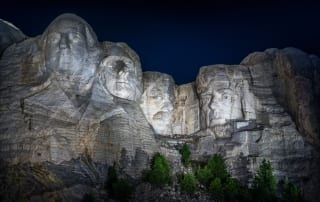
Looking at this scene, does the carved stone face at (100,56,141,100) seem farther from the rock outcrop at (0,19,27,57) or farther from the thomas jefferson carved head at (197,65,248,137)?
the rock outcrop at (0,19,27,57)

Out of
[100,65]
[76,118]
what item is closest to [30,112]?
[76,118]

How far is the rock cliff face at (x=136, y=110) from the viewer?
37938 mm

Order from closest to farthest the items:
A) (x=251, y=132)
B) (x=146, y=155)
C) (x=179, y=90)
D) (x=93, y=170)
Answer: (x=93, y=170), (x=146, y=155), (x=251, y=132), (x=179, y=90)

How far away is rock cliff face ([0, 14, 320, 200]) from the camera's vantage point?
3794cm

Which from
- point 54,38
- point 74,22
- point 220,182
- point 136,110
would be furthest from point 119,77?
point 220,182

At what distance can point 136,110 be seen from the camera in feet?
139

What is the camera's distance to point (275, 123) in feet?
144

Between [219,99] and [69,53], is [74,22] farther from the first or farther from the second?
[219,99]

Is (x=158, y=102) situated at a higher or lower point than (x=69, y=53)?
lower

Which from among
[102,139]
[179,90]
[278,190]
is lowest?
[278,190]

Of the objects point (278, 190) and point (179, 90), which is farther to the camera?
point (179, 90)

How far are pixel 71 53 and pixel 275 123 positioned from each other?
41.7 feet

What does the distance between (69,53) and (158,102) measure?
7802 millimetres

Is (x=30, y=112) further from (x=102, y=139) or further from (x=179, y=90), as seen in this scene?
(x=179, y=90)
